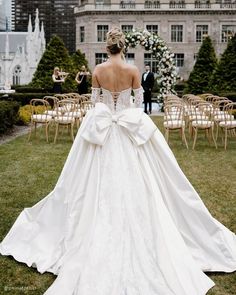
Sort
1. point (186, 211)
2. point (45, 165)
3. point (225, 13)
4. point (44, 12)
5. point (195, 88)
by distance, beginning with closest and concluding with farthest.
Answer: point (186, 211), point (45, 165), point (195, 88), point (225, 13), point (44, 12)

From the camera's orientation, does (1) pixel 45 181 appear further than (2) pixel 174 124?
No

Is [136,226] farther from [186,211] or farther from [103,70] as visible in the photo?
[103,70]

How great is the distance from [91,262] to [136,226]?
491 mm

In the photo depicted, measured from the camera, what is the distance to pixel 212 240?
187 inches

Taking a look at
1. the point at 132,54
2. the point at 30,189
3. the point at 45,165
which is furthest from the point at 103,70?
the point at 132,54

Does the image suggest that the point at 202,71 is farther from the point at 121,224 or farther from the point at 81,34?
the point at 81,34

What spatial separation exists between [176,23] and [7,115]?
41554 mm

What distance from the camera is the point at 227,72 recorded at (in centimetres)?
2248

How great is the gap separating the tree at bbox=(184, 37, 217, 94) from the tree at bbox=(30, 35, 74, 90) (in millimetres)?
6558

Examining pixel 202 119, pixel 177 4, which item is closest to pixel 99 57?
pixel 177 4

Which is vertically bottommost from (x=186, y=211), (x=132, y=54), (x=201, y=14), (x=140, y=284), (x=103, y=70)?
(x=140, y=284)

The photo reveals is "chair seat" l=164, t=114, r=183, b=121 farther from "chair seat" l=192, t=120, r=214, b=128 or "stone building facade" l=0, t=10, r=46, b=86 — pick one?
"stone building facade" l=0, t=10, r=46, b=86

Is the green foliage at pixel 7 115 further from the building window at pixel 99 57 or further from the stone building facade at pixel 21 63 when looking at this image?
the building window at pixel 99 57

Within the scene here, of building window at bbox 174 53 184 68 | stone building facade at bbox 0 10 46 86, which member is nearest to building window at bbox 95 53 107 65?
stone building facade at bbox 0 10 46 86
